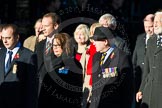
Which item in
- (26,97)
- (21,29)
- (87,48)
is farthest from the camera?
(21,29)

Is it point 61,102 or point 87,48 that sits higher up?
point 87,48

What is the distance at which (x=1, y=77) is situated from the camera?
25.4 ft

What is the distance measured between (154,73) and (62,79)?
1.30 m

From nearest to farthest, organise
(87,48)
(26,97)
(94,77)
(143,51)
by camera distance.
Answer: (26,97), (94,77), (87,48), (143,51)

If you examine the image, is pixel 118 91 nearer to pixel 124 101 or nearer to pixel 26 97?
pixel 124 101

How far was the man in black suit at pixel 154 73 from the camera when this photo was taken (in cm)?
801

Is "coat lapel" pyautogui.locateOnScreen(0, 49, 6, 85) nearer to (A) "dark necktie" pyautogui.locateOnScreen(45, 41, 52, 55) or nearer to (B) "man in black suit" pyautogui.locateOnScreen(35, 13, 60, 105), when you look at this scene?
(B) "man in black suit" pyautogui.locateOnScreen(35, 13, 60, 105)

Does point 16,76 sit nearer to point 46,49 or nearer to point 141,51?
point 46,49

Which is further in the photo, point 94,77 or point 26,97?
point 94,77

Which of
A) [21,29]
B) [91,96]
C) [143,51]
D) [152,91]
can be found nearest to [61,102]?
[91,96]

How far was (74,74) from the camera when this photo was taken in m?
8.23

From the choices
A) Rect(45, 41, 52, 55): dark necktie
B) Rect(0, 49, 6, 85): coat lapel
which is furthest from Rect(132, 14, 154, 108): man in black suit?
Rect(0, 49, 6, 85): coat lapel

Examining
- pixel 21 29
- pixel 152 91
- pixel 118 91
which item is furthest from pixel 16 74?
pixel 21 29

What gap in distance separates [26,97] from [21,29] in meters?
7.59
